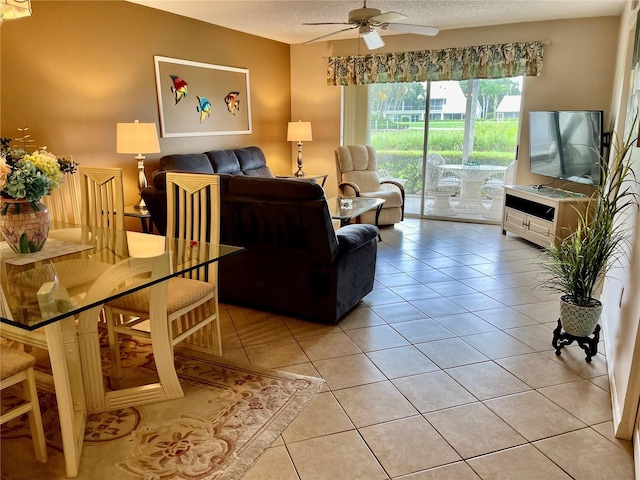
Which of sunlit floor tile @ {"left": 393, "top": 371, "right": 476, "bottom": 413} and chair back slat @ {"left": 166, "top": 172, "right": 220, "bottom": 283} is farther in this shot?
chair back slat @ {"left": 166, "top": 172, "right": 220, "bottom": 283}

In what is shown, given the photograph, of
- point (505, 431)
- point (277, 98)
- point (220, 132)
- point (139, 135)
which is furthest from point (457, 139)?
point (505, 431)

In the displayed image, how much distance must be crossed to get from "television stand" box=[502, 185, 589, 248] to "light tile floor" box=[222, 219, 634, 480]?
1.10 metres

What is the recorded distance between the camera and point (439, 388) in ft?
7.81

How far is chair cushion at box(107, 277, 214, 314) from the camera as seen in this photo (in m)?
Result: 2.26

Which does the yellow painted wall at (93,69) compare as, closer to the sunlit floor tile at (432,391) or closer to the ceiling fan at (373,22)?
the ceiling fan at (373,22)

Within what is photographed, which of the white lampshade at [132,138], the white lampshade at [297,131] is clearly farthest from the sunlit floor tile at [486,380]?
the white lampshade at [297,131]

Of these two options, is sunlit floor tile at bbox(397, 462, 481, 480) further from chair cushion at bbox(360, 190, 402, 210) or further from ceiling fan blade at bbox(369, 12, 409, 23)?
chair cushion at bbox(360, 190, 402, 210)

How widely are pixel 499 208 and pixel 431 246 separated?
1.73 m

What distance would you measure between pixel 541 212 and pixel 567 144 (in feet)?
2.52

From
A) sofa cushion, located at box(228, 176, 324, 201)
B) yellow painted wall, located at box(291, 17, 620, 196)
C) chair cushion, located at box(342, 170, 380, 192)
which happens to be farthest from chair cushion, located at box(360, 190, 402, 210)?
sofa cushion, located at box(228, 176, 324, 201)

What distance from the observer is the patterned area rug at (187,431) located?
1.82 m

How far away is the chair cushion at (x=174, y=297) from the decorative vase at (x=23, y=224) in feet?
1.51

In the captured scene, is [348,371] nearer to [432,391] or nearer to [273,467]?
[432,391]

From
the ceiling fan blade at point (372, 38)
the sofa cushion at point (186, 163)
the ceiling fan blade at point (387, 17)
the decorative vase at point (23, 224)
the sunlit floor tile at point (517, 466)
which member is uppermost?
the ceiling fan blade at point (387, 17)
